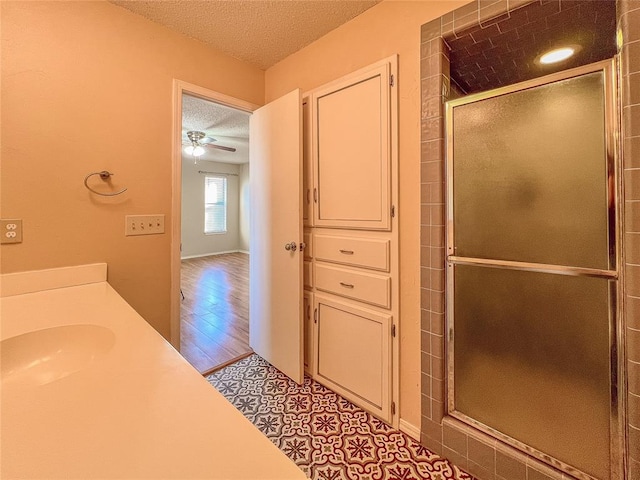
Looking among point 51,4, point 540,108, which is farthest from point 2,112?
point 540,108

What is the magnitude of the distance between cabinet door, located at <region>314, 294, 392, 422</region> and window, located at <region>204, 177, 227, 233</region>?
625cm

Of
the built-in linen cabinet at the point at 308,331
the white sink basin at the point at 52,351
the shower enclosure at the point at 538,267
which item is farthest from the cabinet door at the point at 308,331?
the white sink basin at the point at 52,351

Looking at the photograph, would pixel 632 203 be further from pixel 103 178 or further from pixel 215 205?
pixel 215 205

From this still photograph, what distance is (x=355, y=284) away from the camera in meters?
1.75

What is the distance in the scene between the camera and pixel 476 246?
1.33 m

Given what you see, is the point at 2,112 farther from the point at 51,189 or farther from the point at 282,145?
the point at 282,145

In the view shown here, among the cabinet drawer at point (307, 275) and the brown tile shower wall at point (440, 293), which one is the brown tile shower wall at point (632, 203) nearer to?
the brown tile shower wall at point (440, 293)

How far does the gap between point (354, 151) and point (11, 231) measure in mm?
Answer: 1755

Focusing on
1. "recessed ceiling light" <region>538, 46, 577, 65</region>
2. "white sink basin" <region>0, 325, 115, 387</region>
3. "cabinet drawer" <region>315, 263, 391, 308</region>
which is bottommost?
"white sink basin" <region>0, 325, 115, 387</region>

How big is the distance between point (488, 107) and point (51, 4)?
2.16 meters

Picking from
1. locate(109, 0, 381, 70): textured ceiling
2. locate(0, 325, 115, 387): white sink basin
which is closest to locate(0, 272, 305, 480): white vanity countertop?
locate(0, 325, 115, 387): white sink basin

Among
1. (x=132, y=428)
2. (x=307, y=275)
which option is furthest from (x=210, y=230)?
(x=132, y=428)

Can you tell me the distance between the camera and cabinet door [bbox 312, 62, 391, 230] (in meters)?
1.57

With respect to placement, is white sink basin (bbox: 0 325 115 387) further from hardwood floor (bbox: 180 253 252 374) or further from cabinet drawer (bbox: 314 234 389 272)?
hardwood floor (bbox: 180 253 252 374)
